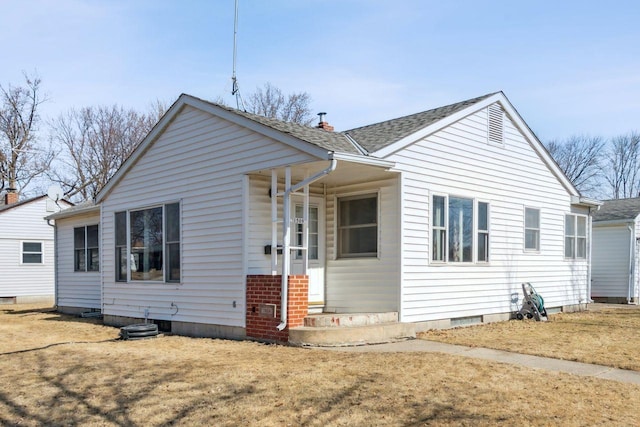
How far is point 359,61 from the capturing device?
573 inches

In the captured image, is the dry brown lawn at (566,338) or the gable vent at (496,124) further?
the gable vent at (496,124)

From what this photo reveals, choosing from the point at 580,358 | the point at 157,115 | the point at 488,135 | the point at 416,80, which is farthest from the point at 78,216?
the point at 157,115

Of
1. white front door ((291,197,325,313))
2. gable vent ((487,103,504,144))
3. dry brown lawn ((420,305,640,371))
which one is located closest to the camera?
dry brown lawn ((420,305,640,371))

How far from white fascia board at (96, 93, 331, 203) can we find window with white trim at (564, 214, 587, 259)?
887cm

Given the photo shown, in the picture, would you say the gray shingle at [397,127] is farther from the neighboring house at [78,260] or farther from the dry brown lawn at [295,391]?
the neighboring house at [78,260]

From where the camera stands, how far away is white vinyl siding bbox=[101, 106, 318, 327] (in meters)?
A: 9.96

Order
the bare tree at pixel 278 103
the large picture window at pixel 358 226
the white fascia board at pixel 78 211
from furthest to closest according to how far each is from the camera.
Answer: the bare tree at pixel 278 103
the white fascia board at pixel 78 211
the large picture window at pixel 358 226

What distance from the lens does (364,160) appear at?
29.8 feet

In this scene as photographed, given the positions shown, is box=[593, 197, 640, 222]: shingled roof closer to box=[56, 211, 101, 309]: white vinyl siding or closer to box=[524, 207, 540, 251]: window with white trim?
box=[524, 207, 540, 251]: window with white trim

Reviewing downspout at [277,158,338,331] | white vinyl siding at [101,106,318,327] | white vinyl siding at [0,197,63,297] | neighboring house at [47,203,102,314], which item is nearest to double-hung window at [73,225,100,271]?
neighboring house at [47,203,102,314]

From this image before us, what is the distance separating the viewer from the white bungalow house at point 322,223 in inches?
377

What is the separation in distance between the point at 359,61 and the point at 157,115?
24.1 m

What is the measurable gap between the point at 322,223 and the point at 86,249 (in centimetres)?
869

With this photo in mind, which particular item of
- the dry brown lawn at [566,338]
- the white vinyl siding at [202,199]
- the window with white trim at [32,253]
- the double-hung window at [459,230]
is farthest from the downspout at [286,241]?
the window with white trim at [32,253]
